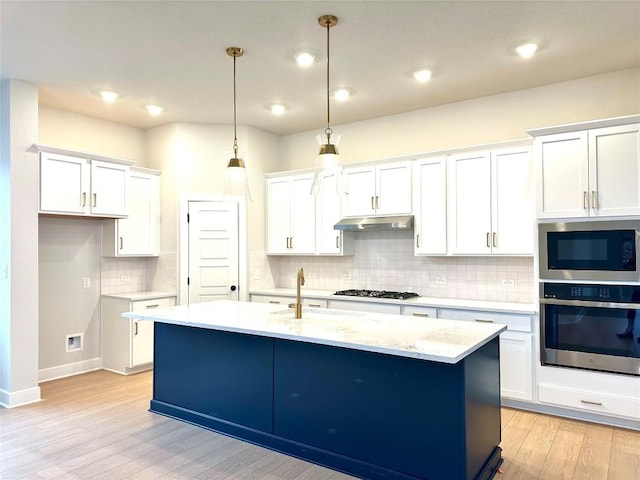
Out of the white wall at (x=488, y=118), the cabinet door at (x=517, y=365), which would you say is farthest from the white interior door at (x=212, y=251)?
the cabinet door at (x=517, y=365)

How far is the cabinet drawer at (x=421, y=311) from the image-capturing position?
4.32 meters

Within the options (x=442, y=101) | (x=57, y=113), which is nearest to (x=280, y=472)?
(x=442, y=101)

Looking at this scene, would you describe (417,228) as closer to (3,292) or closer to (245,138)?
(245,138)

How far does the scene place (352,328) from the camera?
9.40 feet

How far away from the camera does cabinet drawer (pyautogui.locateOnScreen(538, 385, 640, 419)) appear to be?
11.3 feet

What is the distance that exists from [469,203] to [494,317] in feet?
3.66

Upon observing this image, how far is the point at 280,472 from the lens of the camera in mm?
2824

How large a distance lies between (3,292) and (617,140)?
545cm

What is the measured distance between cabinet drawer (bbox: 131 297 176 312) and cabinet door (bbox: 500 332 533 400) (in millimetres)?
3687

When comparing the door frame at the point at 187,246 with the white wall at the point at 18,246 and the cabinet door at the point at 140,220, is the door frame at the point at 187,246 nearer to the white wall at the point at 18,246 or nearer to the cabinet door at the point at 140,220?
the cabinet door at the point at 140,220

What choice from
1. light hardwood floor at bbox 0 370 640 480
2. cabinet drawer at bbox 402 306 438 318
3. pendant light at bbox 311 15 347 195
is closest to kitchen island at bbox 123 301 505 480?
light hardwood floor at bbox 0 370 640 480

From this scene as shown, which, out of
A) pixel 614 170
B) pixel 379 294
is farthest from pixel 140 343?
pixel 614 170

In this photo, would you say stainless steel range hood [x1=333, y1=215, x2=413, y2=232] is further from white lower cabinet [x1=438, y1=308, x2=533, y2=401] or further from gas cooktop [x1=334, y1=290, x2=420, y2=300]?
white lower cabinet [x1=438, y1=308, x2=533, y2=401]

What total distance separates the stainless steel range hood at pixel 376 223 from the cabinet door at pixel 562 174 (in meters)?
1.30
